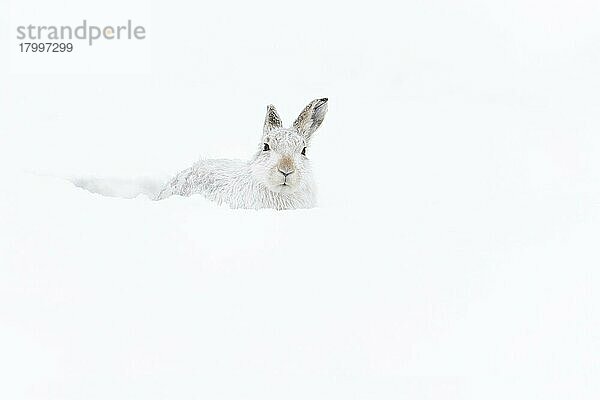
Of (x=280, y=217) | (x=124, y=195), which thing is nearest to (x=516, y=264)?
(x=280, y=217)

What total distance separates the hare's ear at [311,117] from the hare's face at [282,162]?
0.09 metres

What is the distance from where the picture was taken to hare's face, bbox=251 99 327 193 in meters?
6.06

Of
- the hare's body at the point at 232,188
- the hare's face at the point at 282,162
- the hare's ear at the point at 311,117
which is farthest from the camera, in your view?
the hare's ear at the point at 311,117

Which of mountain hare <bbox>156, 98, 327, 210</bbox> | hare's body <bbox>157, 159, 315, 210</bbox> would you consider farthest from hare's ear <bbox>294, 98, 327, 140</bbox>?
hare's body <bbox>157, 159, 315, 210</bbox>

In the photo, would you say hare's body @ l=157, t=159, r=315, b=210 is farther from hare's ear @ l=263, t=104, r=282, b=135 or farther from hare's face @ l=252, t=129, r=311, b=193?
hare's ear @ l=263, t=104, r=282, b=135

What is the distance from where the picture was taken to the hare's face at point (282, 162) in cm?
604

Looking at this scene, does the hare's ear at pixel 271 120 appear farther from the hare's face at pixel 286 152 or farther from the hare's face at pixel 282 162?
the hare's face at pixel 282 162

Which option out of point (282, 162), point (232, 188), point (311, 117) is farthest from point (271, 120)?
point (232, 188)

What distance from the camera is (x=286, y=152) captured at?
610 cm

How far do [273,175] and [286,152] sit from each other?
0.19m

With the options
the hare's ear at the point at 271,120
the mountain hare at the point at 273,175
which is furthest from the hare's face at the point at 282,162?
the hare's ear at the point at 271,120

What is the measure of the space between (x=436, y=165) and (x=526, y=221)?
2.18m

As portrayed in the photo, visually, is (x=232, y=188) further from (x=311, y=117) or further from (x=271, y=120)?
(x=311, y=117)

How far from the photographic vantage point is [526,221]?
18.2 ft
